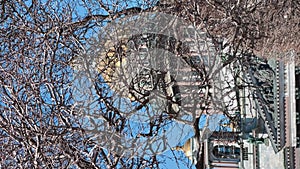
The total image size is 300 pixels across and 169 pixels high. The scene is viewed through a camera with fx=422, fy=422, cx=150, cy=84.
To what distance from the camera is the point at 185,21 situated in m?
10.8

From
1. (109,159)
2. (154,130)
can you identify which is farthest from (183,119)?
(109,159)

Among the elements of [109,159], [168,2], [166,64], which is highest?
[168,2]

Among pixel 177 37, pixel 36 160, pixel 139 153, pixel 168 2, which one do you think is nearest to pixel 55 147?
pixel 36 160

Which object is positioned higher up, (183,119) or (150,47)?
(150,47)

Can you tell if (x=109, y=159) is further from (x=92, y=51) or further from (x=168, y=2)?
(x=168, y=2)

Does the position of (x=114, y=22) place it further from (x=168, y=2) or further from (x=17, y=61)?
(x=17, y=61)

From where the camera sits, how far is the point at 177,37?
10344 mm

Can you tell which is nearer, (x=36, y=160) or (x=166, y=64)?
(x=36, y=160)

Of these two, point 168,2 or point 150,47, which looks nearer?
point 150,47

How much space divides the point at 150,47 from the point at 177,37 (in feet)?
2.48

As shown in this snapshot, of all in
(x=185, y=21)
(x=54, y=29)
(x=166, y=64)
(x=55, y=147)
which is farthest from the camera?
(x=185, y=21)

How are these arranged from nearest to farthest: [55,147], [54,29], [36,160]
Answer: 1. [36,160]
2. [55,147]
3. [54,29]

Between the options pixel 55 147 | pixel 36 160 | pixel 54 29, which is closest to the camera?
pixel 36 160

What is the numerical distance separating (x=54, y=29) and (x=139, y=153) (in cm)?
320
